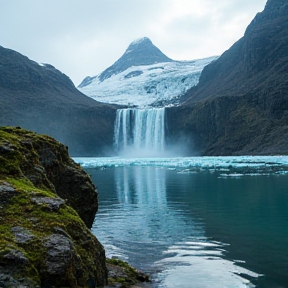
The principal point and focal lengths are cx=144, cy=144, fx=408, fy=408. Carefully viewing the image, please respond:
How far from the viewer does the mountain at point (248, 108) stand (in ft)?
314

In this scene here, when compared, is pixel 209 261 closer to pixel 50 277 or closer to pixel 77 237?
pixel 77 237

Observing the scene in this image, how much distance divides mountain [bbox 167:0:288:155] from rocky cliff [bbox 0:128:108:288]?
77827 mm

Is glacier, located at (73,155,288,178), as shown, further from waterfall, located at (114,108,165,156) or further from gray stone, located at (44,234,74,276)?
waterfall, located at (114,108,165,156)

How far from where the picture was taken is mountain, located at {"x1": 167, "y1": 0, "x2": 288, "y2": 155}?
314 ft

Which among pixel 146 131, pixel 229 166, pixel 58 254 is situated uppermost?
pixel 146 131

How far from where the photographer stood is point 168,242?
495 inches

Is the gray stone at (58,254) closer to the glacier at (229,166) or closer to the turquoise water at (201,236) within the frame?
the turquoise water at (201,236)

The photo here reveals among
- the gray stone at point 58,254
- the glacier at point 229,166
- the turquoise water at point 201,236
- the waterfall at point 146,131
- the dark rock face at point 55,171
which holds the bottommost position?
the turquoise water at point 201,236

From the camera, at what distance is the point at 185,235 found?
13430 mm

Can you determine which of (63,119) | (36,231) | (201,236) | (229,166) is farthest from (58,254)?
(63,119)

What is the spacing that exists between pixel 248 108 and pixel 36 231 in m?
104

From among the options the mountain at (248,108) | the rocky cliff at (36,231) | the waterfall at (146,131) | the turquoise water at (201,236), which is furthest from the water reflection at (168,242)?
the waterfall at (146,131)

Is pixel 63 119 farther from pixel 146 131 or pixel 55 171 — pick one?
pixel 55 171

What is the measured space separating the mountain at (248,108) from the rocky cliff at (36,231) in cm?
7783
